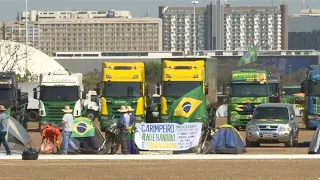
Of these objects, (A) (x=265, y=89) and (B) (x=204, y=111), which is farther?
(A) (x=265, y=89)

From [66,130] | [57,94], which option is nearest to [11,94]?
[57,94]

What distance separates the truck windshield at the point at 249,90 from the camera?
52.7 metres

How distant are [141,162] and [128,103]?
18.1m

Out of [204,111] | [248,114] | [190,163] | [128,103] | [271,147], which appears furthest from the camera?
[248,114]

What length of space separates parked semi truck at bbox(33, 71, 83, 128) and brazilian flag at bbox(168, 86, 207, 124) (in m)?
11.3

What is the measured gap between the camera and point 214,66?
54.6 m

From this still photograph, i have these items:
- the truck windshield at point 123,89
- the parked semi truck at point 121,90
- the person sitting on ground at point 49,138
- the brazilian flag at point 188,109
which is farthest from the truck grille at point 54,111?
the person sitting on ground at point 49,138

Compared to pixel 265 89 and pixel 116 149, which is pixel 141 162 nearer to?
pixel 116 149

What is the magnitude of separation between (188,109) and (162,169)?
1247cm

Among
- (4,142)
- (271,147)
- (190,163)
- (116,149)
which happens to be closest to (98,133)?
(116,149)

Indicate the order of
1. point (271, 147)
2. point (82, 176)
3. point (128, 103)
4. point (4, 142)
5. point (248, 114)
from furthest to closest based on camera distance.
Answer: point (248, 114) → point (128, 103) → point (271, 147) → point (4, 142) → point (82, 176)

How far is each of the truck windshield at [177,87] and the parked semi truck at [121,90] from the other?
1.54 metres

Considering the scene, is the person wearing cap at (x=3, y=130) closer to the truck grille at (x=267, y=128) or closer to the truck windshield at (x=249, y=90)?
the truck grille at (x=267, y=128)

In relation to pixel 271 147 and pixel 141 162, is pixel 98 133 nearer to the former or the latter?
pixel 141 162
